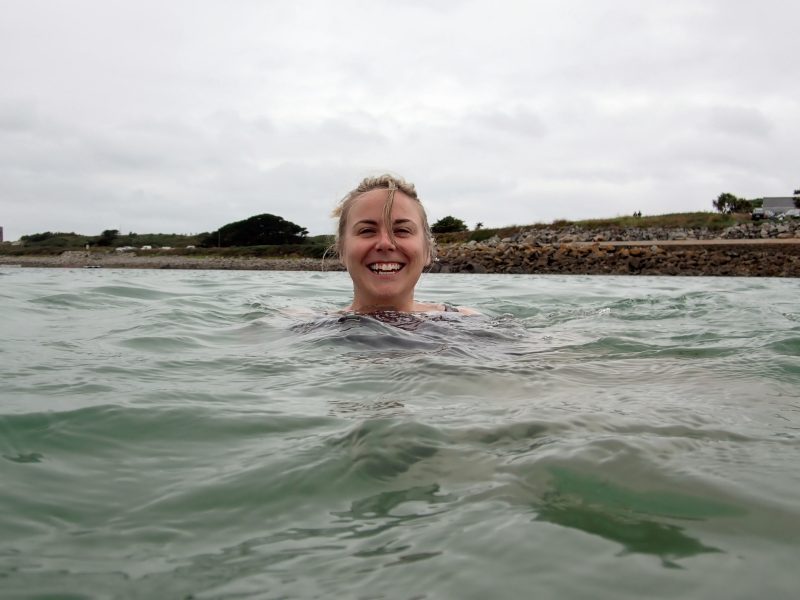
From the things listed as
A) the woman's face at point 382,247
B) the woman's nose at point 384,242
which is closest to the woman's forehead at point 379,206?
the woman's face at point 382,247

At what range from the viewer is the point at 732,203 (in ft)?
160

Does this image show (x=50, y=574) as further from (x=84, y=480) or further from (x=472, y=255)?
(x=472, y=255)

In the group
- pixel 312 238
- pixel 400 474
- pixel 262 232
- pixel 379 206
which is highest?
pixel 262 232

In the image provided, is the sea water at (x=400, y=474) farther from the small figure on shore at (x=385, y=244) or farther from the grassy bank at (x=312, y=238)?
the grassy bank at (x=312, y=238)

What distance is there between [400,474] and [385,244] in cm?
290

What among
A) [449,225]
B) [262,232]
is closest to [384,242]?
[449,225]

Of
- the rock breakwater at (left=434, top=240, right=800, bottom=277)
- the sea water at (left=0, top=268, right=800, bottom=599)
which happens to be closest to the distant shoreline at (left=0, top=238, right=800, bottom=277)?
the rock breakwater at (left=434, top=240, right=800, bottom=277)

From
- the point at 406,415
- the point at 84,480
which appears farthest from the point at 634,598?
the point at 84,480

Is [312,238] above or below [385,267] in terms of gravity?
above

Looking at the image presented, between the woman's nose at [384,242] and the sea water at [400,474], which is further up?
the woman's nose at [384,242]

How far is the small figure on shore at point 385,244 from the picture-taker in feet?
14.8

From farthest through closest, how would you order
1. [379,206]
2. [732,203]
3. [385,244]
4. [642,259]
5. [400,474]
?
[732,203] < [642,259] < [379,206] < [385,244] < [400,474]

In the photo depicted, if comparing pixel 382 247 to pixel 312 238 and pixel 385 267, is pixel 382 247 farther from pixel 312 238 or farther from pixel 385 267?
pixel 312 238

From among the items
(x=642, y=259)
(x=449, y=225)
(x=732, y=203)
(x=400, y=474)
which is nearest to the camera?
(x=400, y=474)
